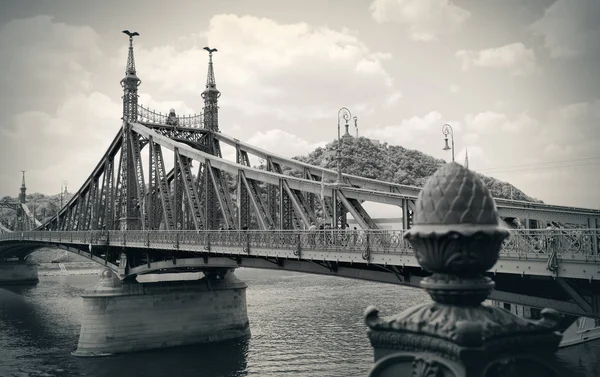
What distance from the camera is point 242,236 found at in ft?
88.7

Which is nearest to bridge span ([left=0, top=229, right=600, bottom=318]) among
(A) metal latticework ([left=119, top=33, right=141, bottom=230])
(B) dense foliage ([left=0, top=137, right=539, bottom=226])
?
(A) metal latticework ([left=119, top=33, right=141, bottom=230])

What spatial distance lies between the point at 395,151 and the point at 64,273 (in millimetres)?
64242

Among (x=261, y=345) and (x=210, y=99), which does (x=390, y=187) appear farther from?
(x=210, y=99)

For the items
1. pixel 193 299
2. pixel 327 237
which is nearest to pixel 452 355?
pixel 327 237

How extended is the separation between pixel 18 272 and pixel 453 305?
96323 mm

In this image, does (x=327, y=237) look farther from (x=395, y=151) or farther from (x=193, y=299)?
(x=395, y=151)

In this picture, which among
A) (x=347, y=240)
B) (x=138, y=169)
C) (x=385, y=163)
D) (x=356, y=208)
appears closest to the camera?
(x=347, y=240)

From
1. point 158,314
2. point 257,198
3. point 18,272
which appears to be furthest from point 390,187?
point 18,272

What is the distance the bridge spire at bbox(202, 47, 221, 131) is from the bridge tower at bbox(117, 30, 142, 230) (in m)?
6.03

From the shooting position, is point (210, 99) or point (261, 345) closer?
point (261, 345)

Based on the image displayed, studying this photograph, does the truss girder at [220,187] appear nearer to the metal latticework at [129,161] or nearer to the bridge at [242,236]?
the bridge at [242,236]

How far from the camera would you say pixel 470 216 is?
3.41 m

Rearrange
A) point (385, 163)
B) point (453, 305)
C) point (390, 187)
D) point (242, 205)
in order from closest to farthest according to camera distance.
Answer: point (453, 305) → point (390, 187) → point (242, 205) → point (385, 163)

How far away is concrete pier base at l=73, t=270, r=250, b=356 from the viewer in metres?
38.2
